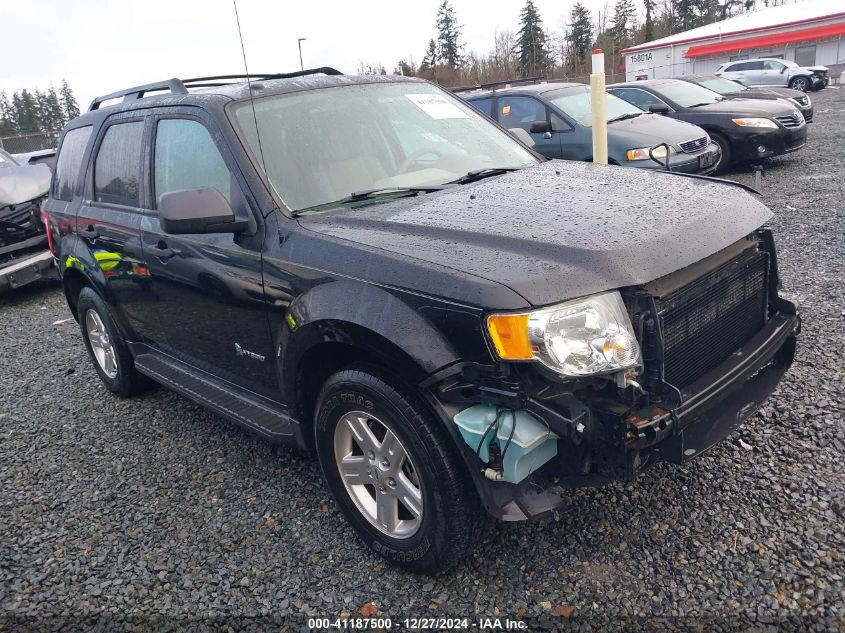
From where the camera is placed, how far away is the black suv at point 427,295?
6.86 feet

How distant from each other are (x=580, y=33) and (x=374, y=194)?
6854 cm

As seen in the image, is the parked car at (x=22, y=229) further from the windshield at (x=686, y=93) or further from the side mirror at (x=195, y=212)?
the windshield at (x=686, y=93)

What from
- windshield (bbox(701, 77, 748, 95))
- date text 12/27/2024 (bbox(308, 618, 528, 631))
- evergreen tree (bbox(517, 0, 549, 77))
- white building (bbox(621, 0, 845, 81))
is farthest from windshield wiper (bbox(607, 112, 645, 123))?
evergreen tree (bbox(517, 0, 549, 77))

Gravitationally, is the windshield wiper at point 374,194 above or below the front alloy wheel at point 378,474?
above

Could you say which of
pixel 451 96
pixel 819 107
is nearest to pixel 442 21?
pixel 819 107

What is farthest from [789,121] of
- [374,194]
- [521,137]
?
[374,194]

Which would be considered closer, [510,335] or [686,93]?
[510,335]

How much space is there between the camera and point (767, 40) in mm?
44719

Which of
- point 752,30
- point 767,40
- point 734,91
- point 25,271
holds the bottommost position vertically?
point 25,271

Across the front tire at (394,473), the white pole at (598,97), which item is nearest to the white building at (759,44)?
the white pole at (598,97)

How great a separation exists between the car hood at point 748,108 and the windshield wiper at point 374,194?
892cm

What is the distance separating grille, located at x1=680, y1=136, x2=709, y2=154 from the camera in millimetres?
8758

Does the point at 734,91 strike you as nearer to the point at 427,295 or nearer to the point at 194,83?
the point at 194,83

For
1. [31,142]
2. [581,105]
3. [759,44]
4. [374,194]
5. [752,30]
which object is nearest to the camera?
[374,194]
